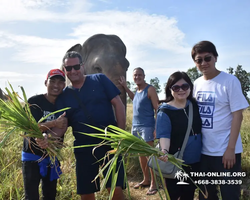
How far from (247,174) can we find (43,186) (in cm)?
350

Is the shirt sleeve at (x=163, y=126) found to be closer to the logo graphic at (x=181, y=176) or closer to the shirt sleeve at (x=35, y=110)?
the logo graphic at (x=181, y=176)

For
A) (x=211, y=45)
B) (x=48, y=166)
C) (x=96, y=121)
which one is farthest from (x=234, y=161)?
(x=48, y=166)

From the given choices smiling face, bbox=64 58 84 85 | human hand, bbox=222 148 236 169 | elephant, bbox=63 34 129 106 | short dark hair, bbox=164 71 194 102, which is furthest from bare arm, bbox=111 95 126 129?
elephant, bbox=63 34 129 106

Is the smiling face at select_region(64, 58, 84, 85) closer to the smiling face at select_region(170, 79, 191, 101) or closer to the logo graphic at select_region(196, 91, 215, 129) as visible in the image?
the smiling face at select_region(170, 79, 191, 101)

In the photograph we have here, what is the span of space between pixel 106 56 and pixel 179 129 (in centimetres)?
445

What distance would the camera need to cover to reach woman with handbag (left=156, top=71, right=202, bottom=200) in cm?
259

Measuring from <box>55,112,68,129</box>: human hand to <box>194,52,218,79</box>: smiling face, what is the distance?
1.47 m

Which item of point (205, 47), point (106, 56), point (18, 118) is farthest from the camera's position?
point (106, 56)

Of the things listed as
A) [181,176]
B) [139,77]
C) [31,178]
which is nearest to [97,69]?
[139,77]

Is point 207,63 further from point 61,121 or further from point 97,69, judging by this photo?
point 97,69

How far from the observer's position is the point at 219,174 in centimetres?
274

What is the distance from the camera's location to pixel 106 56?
673cm

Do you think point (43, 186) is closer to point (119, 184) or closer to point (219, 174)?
point (119, 184)

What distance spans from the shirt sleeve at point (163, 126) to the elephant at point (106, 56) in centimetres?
348
